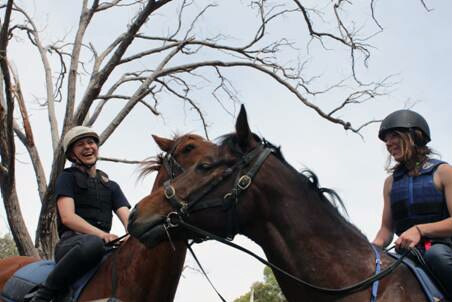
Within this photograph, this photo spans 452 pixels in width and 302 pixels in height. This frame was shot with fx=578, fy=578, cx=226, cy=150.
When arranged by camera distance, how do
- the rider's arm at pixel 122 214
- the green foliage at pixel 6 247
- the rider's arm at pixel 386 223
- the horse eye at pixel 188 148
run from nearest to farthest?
the rider's arm at pixel 386 223 < the horse eye at pixel 188 148 < the rider's arm at pixel 122 214 < the green foliage at pixel 6 247

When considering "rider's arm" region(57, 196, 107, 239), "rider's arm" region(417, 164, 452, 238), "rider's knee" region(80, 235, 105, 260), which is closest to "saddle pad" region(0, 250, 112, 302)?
"rider's knee" region(80, 235, 105, 260)

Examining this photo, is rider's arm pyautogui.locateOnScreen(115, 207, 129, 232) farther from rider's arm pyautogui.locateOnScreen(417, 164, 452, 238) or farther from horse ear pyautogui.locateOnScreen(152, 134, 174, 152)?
rider's arm pyautogui.locateOnScreen(417, 164, 452, 238)

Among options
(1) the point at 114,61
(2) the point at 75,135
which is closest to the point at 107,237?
(2) the point at 75,135

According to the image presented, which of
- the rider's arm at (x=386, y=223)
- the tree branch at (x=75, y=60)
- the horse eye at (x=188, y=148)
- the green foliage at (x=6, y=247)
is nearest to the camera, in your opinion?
the rider's arm at (x=386, y=223)

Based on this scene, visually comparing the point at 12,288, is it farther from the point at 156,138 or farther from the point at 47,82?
the point at 47,82

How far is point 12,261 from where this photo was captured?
690 cm

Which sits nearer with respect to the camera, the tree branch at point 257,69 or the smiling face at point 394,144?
the smiling face at point 394,144

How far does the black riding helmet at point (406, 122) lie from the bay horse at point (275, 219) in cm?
83

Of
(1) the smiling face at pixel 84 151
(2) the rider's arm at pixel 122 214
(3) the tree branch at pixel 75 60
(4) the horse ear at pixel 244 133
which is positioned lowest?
(2) the rider's arm at pixel 122 214

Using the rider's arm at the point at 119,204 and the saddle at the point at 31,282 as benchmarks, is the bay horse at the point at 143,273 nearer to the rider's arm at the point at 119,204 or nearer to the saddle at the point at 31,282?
the saddle at the point at 31,282

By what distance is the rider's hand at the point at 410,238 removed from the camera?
4.12 metres

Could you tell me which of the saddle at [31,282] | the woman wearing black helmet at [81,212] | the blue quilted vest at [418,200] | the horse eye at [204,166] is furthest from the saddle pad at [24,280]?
the blue quilted vest at [418,200]

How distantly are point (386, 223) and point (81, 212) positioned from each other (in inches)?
122

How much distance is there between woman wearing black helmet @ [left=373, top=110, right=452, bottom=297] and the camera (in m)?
4.12
